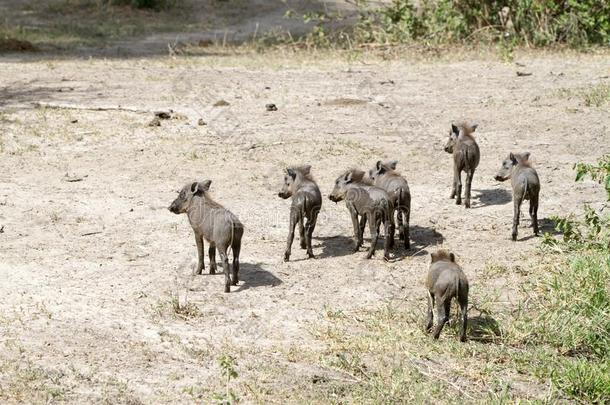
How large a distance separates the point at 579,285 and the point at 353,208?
2118mm

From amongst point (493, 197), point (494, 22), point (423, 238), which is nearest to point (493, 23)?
point (494, 22)

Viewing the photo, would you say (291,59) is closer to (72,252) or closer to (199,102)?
(199,102)

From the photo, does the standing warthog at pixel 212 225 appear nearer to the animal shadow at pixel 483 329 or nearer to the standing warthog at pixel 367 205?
the standing warthog at pixel 367 205

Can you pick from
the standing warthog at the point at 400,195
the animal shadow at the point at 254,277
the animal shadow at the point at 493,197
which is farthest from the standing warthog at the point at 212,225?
the animal shadow at the point at 493,197

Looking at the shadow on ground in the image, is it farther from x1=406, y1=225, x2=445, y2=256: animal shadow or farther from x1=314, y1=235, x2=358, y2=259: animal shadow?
x1=406, y1=225, x2=445, y2=256: animal shadow

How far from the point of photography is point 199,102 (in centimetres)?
1358

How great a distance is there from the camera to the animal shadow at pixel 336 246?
29.6 ft

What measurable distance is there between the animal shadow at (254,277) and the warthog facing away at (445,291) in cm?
155

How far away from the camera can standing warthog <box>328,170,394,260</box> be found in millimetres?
8656

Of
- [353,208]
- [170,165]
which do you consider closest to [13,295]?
[353,208]

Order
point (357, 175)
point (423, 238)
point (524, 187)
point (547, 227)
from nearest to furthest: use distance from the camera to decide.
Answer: point (524, 187)
point (357, 175)
point (423, 238)
point (547, 227)

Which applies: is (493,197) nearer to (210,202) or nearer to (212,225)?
(210,202)

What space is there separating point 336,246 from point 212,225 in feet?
4.93

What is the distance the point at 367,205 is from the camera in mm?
8734
